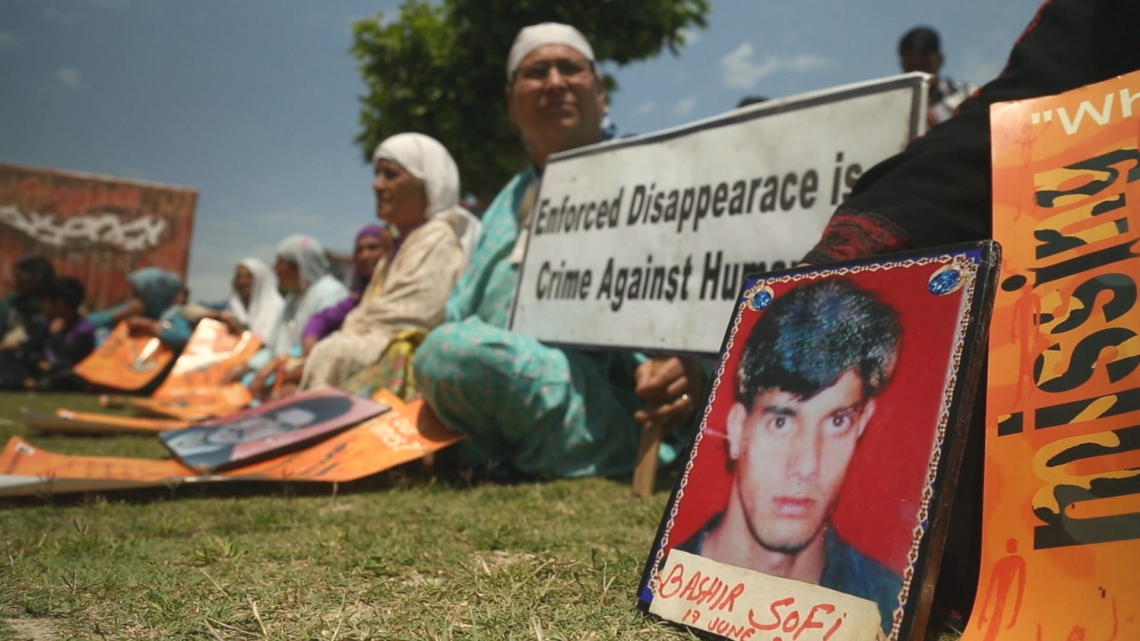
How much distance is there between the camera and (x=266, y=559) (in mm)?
1426

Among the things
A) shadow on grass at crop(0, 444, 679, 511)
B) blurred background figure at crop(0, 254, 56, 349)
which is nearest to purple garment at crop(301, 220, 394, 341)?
shadow on grass at crop(0, 444, 679, 511)

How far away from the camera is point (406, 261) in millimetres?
3625

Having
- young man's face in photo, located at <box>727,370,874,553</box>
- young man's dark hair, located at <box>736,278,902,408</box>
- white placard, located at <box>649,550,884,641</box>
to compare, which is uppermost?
young man's dark hair, located at <box>736,278,902,408</box>

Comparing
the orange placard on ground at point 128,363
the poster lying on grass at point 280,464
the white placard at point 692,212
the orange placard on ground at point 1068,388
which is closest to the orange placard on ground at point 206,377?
the orange placard on ground at point 128,363

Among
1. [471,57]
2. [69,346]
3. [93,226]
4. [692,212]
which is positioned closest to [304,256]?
[69,346]

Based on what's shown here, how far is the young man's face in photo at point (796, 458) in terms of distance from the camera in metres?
0.97

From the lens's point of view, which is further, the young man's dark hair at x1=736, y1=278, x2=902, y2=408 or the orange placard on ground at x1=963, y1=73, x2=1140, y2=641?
the young man's dark hair at x1=736, y1=278, x2=902, y2=408

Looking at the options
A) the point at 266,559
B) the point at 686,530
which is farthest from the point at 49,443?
the point at 686,530

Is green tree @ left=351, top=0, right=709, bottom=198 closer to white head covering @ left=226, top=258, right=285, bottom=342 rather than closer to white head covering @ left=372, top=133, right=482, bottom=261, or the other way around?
white head covering @ left=226, top=258, right=285, bottom=342

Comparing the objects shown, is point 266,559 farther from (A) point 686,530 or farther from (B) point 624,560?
(A) point 686,530

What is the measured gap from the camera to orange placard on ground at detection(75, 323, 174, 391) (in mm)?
6582

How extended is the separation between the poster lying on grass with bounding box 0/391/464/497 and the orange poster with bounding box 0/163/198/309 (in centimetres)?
1259

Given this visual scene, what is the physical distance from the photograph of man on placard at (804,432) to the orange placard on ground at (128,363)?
6.59 metres

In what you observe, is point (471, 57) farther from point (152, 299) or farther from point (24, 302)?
point (24, 302)
